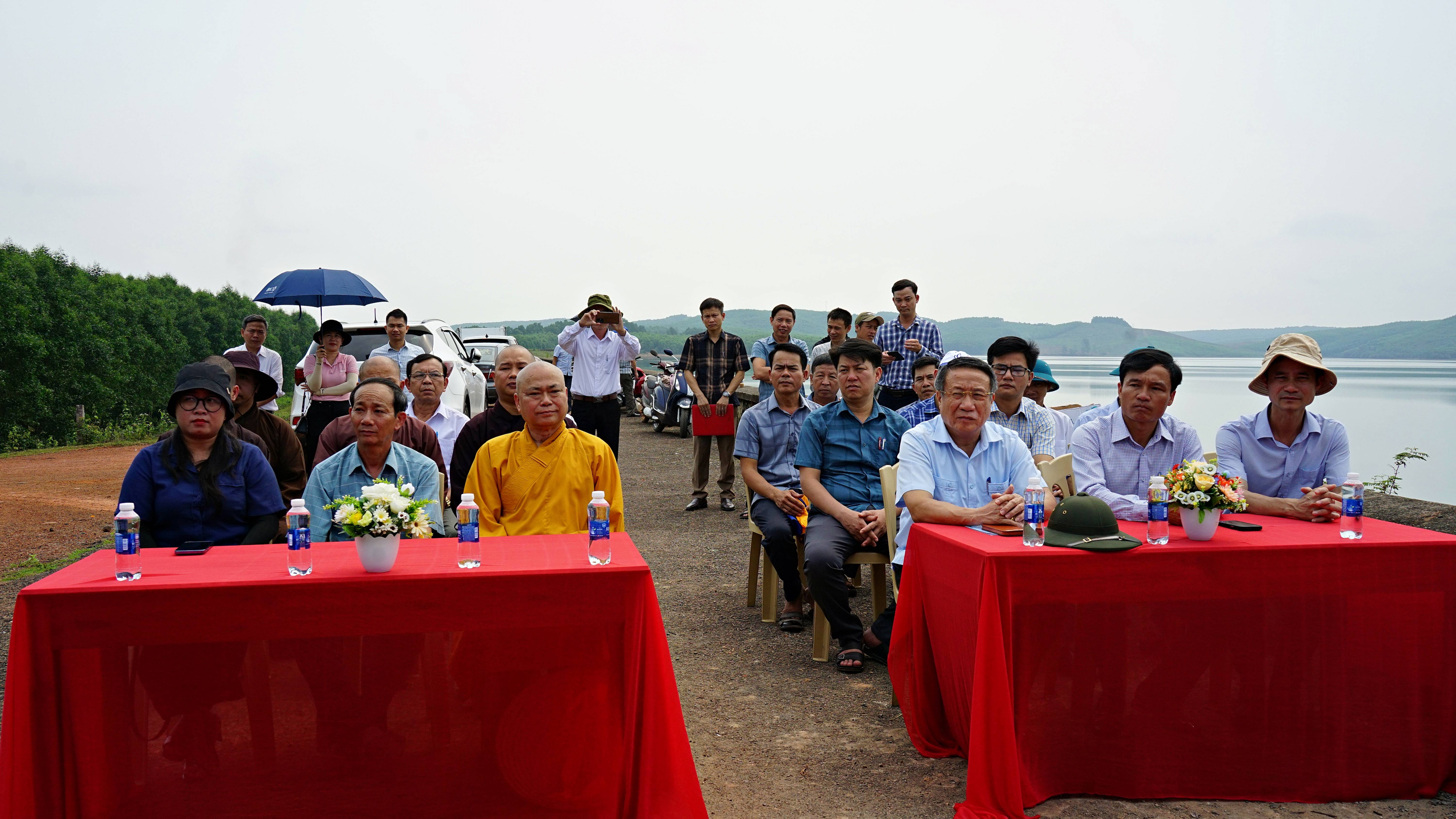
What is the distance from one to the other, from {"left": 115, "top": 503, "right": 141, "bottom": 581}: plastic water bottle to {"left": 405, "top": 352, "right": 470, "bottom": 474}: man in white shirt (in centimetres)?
304

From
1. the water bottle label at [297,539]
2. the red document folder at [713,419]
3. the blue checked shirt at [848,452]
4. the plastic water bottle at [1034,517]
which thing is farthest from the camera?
the red document folder at [713,419]

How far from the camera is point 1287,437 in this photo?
4047mm

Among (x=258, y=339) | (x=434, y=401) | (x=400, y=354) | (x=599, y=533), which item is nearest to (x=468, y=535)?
(x=599, y=533)

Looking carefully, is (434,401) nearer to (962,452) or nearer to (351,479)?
(351,479)

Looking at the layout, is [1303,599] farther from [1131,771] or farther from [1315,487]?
[1315,487]

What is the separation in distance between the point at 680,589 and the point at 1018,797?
3.43 m

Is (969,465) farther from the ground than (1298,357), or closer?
closer

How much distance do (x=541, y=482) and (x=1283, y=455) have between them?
10.7ft

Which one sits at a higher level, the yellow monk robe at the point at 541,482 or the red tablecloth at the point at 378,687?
the yellow monk robe at the point at 541,482

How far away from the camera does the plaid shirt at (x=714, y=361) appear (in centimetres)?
887

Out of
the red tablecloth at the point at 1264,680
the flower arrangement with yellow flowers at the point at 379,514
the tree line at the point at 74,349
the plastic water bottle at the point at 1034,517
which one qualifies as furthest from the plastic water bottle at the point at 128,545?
the tree line at the point at 74,349

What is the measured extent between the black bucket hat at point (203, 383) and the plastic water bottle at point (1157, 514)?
145 inches

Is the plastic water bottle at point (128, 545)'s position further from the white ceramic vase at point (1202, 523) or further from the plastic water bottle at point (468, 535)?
the white ceramic vase at point (1202, 523)

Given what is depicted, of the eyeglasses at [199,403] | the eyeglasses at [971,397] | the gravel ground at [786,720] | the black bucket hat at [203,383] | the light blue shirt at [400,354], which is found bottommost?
the gravel ground at [786,720]
